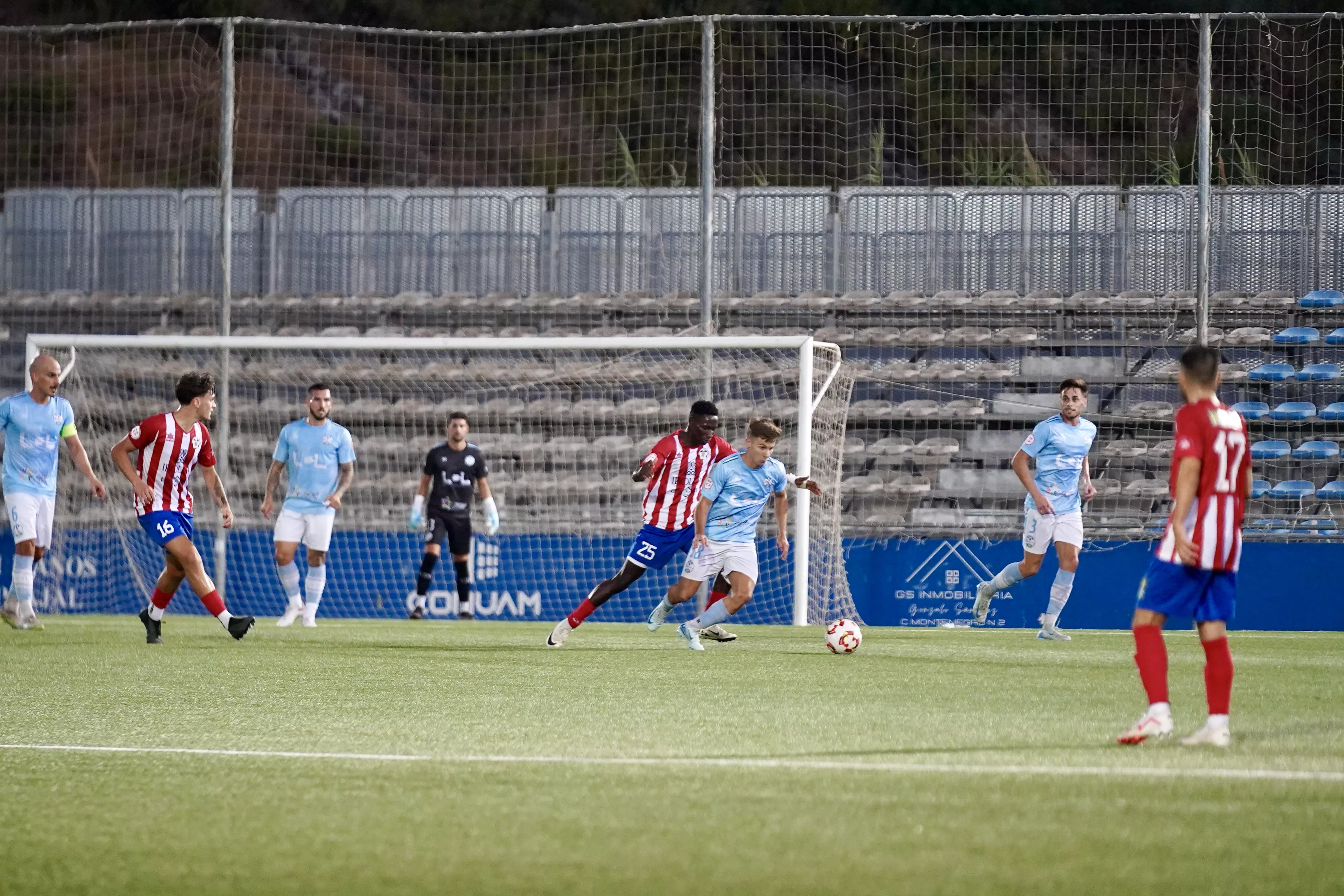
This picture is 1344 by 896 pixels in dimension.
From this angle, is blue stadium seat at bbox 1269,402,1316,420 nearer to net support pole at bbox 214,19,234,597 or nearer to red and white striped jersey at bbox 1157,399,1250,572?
net support pole at bbox 214,19,234,597

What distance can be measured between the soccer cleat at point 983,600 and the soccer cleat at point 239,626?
242 inches

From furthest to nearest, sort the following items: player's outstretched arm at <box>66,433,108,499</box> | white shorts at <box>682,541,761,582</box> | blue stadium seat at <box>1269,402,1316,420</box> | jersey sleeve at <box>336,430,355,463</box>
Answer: blue stadium seat at <box>1269,402,1316,420</box> < jersey sleeve at <box>336,430,355,463</box> < player's outstretched arm at <box>66,433,108,499</box> < white shorts at <box>682,541,761,582</box>

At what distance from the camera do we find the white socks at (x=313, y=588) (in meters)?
13.5

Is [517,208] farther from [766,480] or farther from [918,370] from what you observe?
[766,480]

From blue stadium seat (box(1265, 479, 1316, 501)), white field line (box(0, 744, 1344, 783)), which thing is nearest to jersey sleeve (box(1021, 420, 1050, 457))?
blue stadium seat (box(1265, 479, 1316, 501))

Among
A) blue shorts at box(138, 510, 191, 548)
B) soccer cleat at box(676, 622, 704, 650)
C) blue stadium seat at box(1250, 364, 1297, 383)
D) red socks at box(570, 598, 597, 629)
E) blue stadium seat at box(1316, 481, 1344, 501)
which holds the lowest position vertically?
soccer cleat at box(676, 622, 704, 650)

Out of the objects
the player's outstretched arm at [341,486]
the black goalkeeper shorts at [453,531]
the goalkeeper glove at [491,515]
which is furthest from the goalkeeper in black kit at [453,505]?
the player's outstretched arm at [341,486]

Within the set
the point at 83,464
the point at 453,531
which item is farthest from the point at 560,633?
the point at 453,531

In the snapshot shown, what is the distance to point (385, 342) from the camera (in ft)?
50.3

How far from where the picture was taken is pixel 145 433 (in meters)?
10.5

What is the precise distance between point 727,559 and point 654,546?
0.54 meters

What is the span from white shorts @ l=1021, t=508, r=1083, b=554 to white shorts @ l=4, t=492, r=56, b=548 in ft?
25.4

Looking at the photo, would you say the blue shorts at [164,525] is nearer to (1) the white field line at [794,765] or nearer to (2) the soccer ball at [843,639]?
(2) the soccer ball at [843,639]

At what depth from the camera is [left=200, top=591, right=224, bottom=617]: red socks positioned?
1046 centimetres
